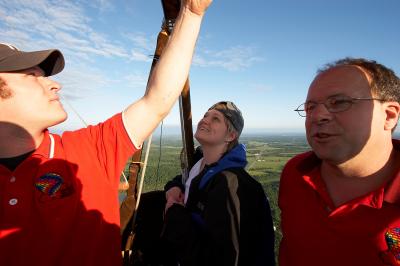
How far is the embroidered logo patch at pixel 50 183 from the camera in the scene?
1.41m

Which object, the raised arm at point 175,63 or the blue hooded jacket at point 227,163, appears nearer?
the raised arm at point 175,63

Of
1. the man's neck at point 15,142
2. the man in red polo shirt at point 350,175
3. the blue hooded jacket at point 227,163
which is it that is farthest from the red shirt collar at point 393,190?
the man's neck at point 15,142

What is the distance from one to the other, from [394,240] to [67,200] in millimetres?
1894

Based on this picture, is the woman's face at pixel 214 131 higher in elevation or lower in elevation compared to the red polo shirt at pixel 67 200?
higher

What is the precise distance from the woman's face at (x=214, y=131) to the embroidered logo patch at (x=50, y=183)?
1.64m

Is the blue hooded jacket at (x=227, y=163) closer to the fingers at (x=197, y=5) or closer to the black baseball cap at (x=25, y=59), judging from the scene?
the fingers at (x=197, y=5)

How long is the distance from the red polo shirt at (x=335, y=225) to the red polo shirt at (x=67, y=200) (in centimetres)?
130

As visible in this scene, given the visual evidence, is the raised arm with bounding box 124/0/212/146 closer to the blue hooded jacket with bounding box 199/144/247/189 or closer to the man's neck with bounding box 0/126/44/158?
the man's neck with bounding box 0/126/44/158

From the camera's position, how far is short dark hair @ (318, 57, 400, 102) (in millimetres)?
1691

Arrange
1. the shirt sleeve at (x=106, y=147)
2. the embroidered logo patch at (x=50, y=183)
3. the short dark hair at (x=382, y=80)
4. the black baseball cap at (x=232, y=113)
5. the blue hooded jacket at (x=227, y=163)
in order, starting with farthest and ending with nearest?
the black baseball cap at (x=232, y=113) → the blue hooded jacket at (x=227, y=163) → the short dark hair at (x=382, y=80) → the shirt sleeve at (x=106, y=147) → the embroidered logo patch at (x=50, y=183)

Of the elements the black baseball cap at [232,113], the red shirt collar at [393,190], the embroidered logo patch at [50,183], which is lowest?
the embroidered logo patch at [50,183]

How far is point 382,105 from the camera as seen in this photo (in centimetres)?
168

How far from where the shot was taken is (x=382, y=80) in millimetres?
1728

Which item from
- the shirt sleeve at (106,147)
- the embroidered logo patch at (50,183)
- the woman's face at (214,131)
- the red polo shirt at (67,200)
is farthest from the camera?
the woman's face at (214,131)
